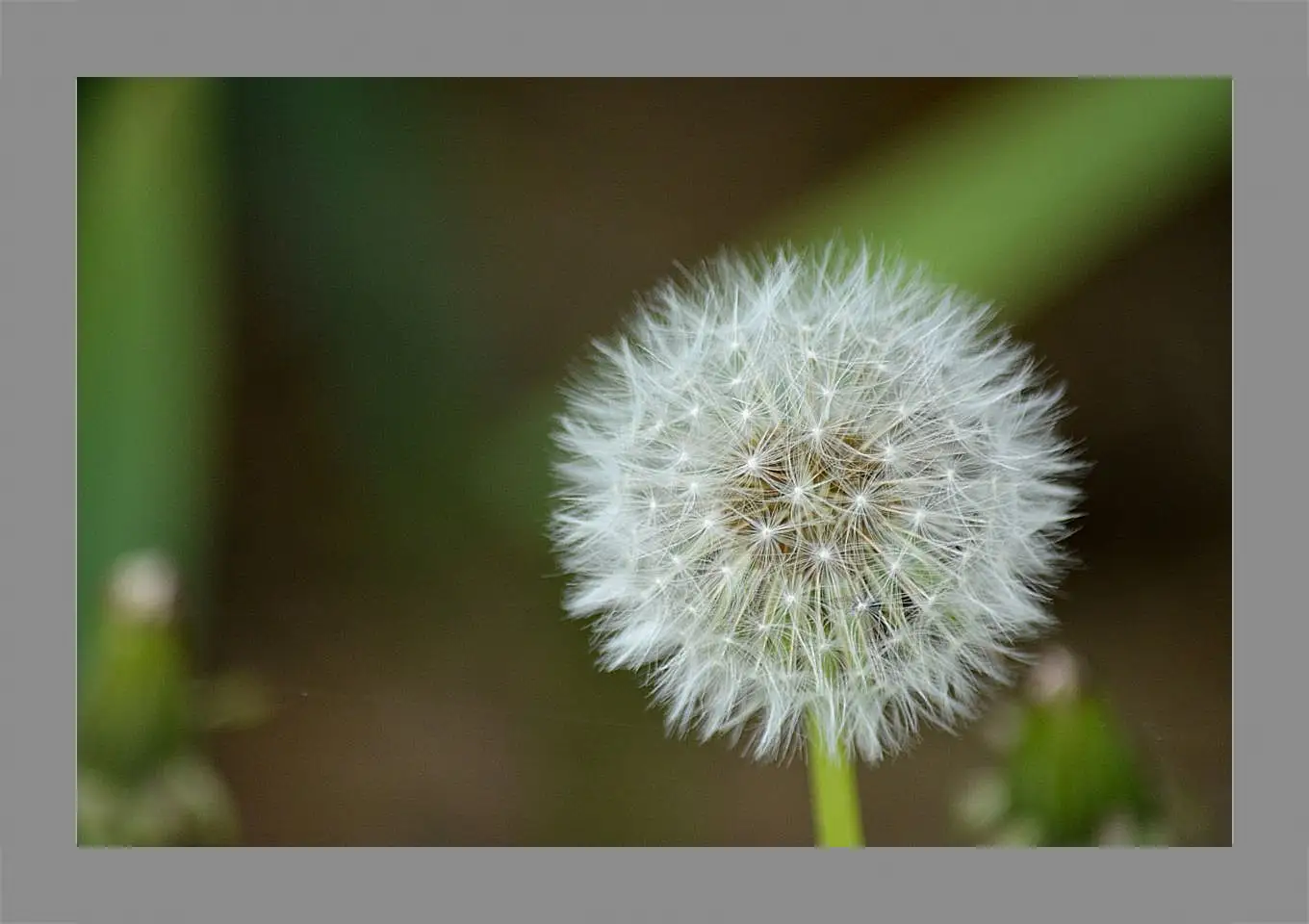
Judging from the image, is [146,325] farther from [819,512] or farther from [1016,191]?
[1016,191]

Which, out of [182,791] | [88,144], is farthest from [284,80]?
[182,791]

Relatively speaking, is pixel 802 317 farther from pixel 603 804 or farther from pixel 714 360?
pixel 603 804

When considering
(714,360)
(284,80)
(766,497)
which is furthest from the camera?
(284,80)

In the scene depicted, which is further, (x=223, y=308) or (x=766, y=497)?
(x=223, y=308)

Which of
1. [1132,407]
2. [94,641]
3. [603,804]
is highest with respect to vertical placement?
[1132,407]

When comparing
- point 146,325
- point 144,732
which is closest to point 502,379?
point 146,325

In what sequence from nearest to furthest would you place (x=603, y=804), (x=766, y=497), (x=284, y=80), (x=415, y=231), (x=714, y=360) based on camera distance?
(x=766, y=497) < (x=714, y=360) < (x=284, y=80) < (x=603, y=804) < (x=415, y=231)
